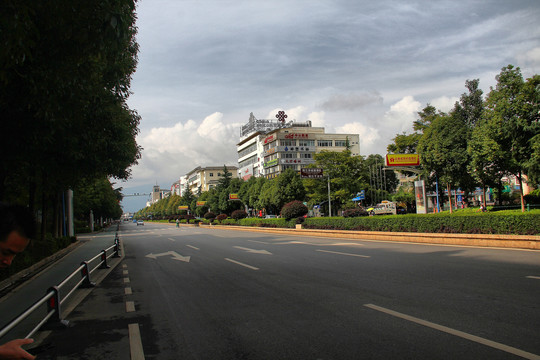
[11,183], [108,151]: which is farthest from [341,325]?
[11,183]

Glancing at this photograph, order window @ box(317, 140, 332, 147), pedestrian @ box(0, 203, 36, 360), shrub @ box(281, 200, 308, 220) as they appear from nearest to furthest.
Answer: pedestrian @ box(0, 203, 36, 360) < shrub @ box(281, 200, 308, 220) < window @ box(317, 140, 332, 147)

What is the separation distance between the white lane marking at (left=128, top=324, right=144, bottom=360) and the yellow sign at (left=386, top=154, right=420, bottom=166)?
1197 inches

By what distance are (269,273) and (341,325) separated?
207 inches

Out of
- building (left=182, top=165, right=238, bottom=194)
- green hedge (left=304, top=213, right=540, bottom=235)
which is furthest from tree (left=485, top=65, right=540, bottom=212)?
building (left=182, top=165, right=238, bottom=194)

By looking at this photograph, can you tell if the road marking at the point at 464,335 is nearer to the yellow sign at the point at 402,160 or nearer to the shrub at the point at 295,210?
the yellow sign at the point at 402,160

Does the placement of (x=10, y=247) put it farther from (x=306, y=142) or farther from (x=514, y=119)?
(x=306, y=142)

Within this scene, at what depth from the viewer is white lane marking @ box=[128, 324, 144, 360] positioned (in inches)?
187

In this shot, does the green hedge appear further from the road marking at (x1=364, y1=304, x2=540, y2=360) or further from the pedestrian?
the pedestrian

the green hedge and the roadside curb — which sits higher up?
the green hedge

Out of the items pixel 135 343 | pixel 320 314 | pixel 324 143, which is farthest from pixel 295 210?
pixel 324 143

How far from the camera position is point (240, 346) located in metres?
4.86

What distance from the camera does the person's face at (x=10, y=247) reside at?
7.63 ft

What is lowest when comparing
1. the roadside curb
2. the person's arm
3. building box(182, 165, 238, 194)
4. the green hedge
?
the roadside curb

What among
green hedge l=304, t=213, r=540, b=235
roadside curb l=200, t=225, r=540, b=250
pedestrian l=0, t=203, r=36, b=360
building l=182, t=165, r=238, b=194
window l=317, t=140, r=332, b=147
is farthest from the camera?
building l=182, t=165, r=238, b=194
